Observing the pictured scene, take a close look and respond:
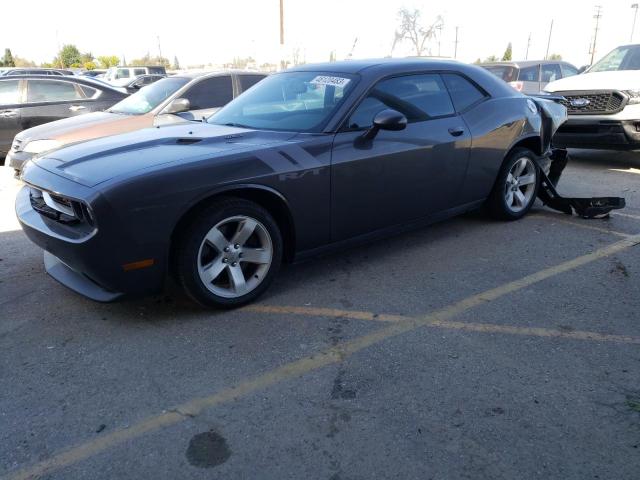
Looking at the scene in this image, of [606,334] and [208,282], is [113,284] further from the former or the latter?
[606,334]

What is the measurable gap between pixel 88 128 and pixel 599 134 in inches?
277

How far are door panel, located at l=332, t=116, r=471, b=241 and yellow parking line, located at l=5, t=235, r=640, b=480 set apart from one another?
921 mm

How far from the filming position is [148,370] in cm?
292

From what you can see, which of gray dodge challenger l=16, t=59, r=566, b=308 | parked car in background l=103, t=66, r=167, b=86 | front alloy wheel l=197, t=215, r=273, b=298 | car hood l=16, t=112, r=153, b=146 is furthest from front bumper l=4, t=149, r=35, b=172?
parked car in background l=103, t=66, r=167, b=86

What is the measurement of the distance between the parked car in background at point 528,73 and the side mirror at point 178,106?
8462 mm

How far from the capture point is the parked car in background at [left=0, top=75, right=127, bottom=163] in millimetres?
8938

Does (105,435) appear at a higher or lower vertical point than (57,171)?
lower

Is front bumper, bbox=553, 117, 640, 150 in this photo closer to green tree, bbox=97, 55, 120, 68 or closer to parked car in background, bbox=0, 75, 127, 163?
parked car in background, bbox=0, 75, 127, 163

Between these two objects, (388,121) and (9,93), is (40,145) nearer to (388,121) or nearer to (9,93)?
(9,93)

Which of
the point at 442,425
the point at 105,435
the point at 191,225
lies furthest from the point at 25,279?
the point at 442,425

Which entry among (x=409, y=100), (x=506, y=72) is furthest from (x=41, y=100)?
(x=506, y=72)

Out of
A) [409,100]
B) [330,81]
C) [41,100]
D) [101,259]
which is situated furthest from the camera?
[41,100]

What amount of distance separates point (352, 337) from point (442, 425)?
895 mm

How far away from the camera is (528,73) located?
42.9 ft
